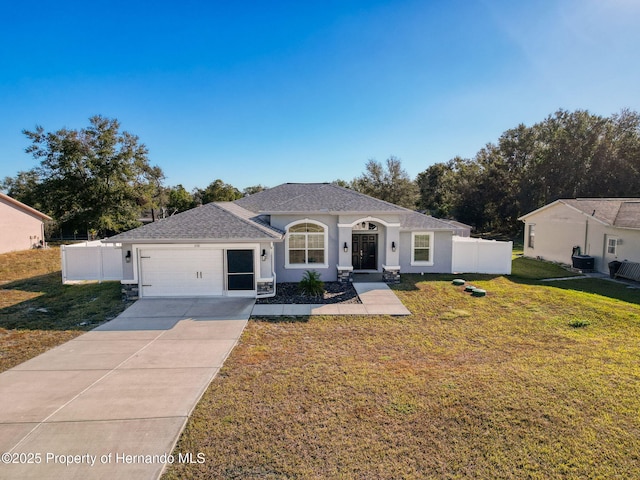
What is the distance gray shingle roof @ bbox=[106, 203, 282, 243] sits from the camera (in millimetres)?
11734

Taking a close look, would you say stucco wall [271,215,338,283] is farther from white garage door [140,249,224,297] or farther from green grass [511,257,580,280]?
green grass [511,257,580,280]

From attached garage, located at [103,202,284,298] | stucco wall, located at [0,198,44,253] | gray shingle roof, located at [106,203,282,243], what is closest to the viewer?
gray shingle roof, located at [106,203,282,243]

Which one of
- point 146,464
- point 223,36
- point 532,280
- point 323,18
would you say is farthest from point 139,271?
point 532,280

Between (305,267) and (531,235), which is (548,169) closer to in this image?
(531,235)

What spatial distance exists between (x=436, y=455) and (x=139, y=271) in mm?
11222

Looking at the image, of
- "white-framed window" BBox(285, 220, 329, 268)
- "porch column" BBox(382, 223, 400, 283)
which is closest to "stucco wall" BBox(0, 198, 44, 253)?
"white-framed window" BBox(285, 220, 329, 268)

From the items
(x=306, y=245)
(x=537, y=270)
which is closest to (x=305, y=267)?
(x=306, y=245)

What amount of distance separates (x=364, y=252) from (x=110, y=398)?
480 inches

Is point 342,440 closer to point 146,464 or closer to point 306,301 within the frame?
point 146,464

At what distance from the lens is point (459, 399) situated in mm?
5555

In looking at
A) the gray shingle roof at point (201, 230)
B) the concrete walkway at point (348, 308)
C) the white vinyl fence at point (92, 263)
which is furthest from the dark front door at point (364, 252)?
the white vinyl fence at point (92, 263)

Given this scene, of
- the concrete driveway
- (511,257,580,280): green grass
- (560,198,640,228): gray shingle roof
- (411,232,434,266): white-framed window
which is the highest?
(560,198,640,228): gray shingle roof

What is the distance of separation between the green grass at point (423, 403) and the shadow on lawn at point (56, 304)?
5.28m

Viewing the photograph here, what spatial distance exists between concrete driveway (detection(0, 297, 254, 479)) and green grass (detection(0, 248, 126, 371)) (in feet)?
2.18
